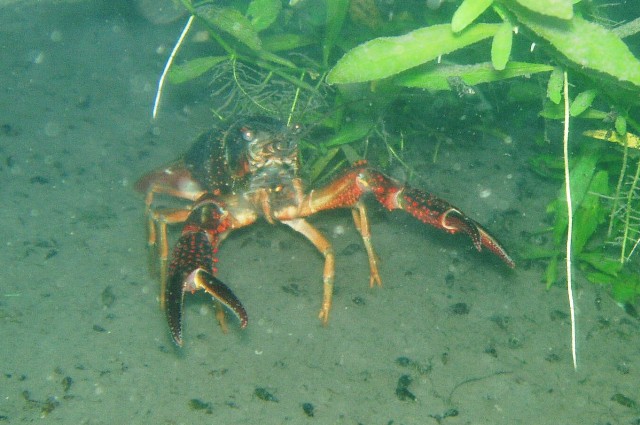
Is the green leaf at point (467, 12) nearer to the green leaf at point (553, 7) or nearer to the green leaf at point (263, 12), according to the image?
the green leaf at point (553, 7)

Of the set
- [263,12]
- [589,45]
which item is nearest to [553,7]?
[589,45]

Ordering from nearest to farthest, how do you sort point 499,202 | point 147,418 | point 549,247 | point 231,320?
point 147,418 → point 231,320 → point 549,247 → point 499,202

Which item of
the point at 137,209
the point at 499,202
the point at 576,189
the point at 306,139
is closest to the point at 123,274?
the point at 137,209

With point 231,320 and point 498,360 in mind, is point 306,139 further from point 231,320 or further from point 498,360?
point 498,360

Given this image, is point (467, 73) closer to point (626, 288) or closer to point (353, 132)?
point (353, 132)

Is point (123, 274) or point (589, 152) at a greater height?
point (589, 152)

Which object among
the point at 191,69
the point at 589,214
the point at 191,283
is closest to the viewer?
the point at 191,283

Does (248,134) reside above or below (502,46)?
below

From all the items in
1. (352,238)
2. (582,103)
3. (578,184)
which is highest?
(582,103)

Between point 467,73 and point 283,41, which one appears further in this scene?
point 283,41
